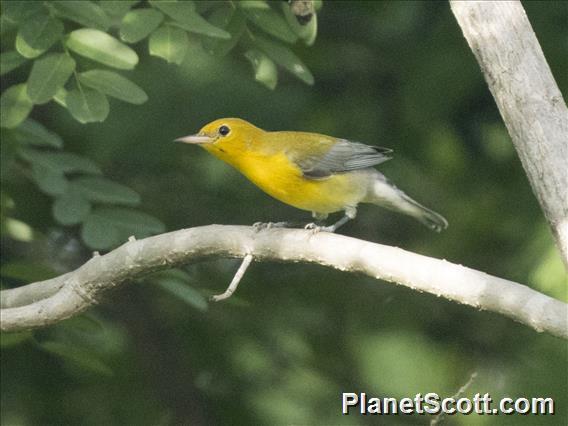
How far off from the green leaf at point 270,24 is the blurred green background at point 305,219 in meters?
1.51

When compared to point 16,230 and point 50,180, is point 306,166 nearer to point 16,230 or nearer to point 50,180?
point 50,180

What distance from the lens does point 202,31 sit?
189 inches

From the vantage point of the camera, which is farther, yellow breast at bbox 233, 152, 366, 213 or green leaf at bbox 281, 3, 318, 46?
yellow breast at bbox 233, 152, 366, 213

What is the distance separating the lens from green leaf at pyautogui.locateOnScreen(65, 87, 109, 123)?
4.83 metres

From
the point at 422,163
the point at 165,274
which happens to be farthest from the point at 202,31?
the point at 422,163

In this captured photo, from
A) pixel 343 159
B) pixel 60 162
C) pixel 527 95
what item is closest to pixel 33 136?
pixel 60 162

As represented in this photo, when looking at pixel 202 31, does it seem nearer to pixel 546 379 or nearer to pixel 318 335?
pixel 546 379

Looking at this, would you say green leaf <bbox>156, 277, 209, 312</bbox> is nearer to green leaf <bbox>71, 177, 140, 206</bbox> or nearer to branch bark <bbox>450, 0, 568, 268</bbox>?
green leaf <bbox>71, 177, 140, 206</bbox>

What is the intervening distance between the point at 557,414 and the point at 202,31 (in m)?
2.50

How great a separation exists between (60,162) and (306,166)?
1256 millimetres

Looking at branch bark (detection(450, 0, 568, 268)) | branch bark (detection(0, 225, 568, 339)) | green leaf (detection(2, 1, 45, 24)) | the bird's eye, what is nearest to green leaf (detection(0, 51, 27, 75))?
green leaf (detection(2, 1, 45, 24))

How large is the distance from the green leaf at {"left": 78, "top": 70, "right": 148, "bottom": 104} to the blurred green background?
1819mm

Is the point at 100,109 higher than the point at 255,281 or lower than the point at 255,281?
higher

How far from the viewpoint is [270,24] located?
5.37m
